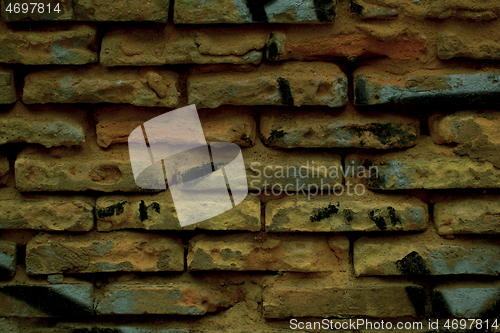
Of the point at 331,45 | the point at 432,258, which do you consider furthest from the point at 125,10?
the point at 432,258

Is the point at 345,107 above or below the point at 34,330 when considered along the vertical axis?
above

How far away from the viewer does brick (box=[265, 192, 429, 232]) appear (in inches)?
34.0

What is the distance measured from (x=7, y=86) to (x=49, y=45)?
16 cm

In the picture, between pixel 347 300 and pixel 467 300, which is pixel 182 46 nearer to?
pixel 347 300

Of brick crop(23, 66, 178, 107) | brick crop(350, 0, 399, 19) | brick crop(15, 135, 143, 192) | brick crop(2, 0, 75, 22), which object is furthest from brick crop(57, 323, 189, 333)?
brick crop(350, 0, 399, 19)

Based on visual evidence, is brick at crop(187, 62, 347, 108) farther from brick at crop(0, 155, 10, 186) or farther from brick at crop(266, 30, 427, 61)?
brick at crop(0, 155, 10, 186)

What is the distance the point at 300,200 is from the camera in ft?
2.87

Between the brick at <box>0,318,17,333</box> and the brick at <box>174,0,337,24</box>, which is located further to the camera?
the brick at <box>0,318,17,333</box>

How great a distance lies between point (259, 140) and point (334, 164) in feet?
0.67

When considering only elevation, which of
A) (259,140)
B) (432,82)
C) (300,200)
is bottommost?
(300,200)

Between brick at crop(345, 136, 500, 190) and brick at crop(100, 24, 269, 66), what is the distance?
0.38 meters

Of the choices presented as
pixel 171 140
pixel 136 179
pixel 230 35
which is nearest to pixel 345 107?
pixel 230 35

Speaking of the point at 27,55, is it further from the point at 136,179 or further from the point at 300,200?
the point at 300,200

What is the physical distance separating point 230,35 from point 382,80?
0.40 m
